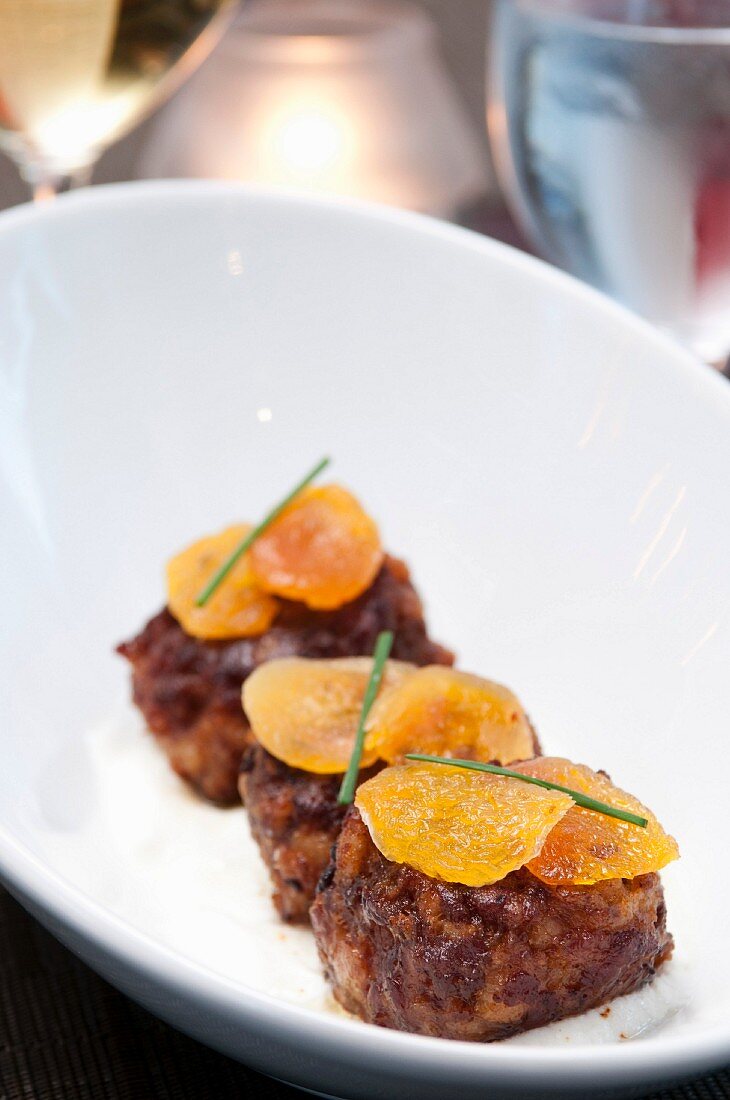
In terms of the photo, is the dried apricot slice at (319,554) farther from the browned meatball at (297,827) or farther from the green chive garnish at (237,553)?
the browned meatball at (297,827)

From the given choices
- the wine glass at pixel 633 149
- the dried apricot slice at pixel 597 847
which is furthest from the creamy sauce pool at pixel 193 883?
the wine glass at pixel 633 149

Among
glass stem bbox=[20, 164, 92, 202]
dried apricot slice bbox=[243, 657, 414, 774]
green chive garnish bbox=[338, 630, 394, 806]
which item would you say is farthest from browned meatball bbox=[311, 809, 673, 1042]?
glass stem bbox=[20, 164, 92, 202]

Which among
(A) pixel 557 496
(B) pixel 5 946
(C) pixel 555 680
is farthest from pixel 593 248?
(B) pixel 5 946

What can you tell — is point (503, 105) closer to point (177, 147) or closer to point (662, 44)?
point (662, 44)

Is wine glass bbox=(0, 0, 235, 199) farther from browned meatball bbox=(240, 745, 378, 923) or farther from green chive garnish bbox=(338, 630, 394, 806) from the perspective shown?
browned meatball bbox=(240, 745, 378, 923)

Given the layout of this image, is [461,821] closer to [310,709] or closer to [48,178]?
[310,709]

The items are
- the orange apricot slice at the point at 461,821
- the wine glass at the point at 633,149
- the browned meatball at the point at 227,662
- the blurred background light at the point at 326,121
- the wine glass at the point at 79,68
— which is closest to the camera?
the orange apricot slice at the point at 461,821

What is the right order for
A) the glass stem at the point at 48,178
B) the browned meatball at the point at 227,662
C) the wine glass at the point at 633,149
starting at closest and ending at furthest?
the browned meatball at the point at 227,662 → the wine glass at the point at 633,149 → the glass stem at the point at 48,178

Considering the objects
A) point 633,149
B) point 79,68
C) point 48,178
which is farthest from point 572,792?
point 48,178
